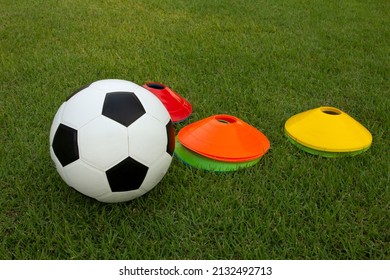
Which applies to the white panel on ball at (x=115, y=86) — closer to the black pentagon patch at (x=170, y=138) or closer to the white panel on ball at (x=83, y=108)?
the white panel on ball at (x=83, y=108)

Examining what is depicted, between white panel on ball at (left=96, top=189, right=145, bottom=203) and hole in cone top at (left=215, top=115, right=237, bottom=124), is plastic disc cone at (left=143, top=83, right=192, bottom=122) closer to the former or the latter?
hole in cone top at (left=215, top=115, right=237, bottom=124)

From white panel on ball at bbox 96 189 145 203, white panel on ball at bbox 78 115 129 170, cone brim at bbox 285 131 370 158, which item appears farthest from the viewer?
cone brim at bbox 285 131 370 158

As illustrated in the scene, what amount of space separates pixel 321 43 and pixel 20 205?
4028 millimetres

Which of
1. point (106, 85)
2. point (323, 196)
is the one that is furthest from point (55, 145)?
point (323, 196)

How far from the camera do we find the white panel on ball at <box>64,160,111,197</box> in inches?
73.3

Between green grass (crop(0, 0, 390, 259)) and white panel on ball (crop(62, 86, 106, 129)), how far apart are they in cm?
49

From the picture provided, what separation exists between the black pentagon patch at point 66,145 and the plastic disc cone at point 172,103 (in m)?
1.11

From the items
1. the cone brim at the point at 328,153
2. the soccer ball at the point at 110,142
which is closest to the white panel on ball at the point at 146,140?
the soccer ball at the point at 110,142

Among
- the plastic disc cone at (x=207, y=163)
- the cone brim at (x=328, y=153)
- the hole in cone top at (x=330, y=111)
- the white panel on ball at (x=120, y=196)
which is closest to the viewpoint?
the white panel on ball at (x=120, y=196)

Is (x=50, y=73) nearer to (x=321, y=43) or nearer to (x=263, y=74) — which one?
(x=263, y=74)

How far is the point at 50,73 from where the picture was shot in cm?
375

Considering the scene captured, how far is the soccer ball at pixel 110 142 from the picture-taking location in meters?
1.85

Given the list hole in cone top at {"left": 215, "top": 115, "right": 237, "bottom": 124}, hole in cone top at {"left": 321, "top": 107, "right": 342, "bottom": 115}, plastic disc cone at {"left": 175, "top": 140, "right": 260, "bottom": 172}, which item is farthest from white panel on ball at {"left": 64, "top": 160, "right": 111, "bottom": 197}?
hole in cone top at {"left": 321, "top": 107, "right": 342, "bottom": 115}

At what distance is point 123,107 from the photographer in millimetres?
1925
